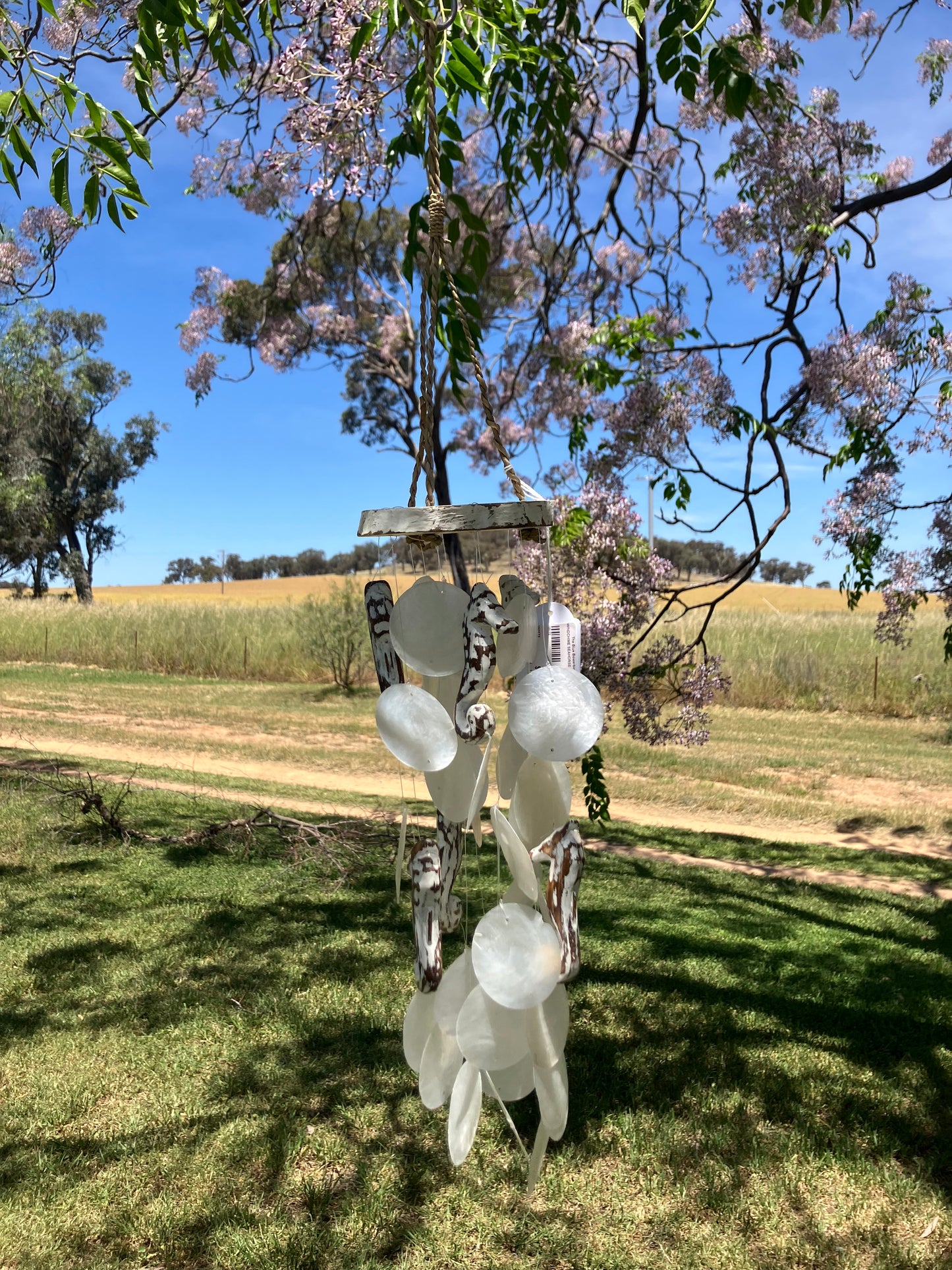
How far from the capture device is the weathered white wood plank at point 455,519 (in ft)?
4.38

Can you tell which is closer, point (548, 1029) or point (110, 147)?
point (548, 1029)

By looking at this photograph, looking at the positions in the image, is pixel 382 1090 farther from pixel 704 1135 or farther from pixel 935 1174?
pixel 935 1174

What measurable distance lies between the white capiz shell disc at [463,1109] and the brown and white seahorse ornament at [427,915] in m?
0.13

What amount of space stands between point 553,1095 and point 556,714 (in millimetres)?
546

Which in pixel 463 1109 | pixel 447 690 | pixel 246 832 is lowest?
pixel 246 832

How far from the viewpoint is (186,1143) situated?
296cm

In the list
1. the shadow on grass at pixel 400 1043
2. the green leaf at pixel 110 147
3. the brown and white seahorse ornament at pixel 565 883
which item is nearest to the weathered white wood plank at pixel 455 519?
the brown and white seahorse ornament at pixel 565 883

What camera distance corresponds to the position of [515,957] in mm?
1220

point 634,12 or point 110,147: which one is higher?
point 634,12

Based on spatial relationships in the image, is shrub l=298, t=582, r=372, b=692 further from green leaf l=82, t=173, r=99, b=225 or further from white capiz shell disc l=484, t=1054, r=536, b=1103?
white capiz shell disc l=484, t=1054, r=536, b=1103

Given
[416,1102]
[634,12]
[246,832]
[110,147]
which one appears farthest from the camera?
[246,832]

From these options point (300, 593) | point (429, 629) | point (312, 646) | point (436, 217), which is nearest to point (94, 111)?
point (436, 217)

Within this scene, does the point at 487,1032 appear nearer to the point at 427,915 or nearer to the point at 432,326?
the point at 427,915

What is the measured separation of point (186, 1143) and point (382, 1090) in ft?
2.22
